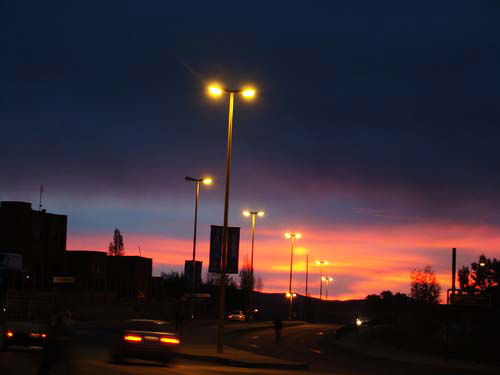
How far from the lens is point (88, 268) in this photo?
104 metres

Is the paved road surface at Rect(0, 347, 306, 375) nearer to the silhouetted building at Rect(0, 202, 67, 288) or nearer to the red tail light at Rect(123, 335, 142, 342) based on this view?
the red tail light at Rect(123, 335, 142, 342)

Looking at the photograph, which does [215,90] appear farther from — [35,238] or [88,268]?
[88,268]

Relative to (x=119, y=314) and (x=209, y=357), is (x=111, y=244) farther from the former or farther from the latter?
(x=209, y=357)

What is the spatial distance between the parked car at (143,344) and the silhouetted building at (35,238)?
244 feet

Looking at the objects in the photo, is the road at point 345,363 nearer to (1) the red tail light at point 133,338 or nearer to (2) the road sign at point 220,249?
(2) the road sign at point 220,249

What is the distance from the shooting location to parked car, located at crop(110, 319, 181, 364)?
25.8 meters

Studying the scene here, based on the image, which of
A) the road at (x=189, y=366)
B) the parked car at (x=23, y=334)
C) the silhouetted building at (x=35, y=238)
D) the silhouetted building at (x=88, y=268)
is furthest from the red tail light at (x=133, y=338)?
the silhouetted building at (x=88, y=268)

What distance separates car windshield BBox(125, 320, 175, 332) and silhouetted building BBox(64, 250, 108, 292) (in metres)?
78.0

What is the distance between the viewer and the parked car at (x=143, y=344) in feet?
84.8

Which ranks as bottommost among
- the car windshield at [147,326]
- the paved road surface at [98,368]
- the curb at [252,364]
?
the curb at [252,364]

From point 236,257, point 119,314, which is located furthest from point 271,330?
point 236,257

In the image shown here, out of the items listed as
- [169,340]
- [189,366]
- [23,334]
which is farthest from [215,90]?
[23,334]

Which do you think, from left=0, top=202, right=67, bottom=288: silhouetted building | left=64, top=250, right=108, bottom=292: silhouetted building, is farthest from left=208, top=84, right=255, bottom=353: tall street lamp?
A: left=64, top=250, right=108, bottom=292: silhouetted building

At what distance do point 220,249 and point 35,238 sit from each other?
216 feet
